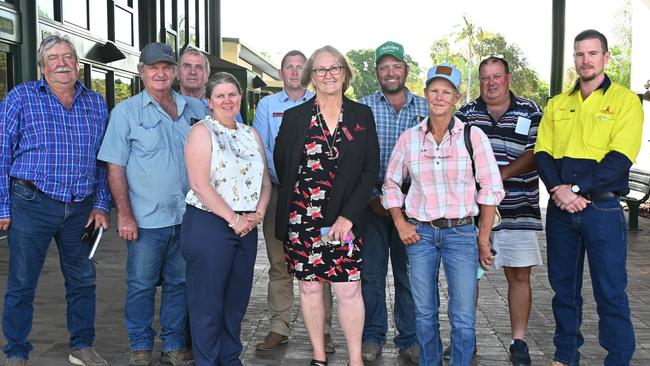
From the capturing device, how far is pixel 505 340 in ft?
17.1

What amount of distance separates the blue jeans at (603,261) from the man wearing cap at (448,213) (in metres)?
0.57

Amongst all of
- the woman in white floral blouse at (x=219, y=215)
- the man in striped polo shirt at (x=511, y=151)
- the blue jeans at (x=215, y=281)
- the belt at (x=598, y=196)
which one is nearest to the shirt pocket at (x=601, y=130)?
the belt at (x=598, y=196)

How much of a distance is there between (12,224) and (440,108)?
2.46 metres

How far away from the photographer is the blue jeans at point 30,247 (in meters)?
4.21

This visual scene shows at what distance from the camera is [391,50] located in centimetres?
467

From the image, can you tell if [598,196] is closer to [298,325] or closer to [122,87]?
[298,325]

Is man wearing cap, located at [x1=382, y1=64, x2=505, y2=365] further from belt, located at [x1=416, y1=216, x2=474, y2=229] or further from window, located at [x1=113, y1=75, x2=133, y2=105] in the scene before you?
window, located at [x1=113, y1=75, x2=133, y2=105]

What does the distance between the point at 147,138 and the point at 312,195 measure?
1010mm

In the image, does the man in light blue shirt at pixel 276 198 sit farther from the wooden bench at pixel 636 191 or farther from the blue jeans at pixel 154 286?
the wooden bench at pixel 636 191

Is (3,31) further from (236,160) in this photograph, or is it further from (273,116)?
(236,160)

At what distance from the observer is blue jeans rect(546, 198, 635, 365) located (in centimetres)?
416

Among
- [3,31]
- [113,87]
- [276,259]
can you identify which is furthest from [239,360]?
[113,87]

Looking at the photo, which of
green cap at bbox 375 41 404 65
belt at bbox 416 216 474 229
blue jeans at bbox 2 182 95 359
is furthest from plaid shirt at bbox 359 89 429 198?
blue jeans at bbox 2 182 95 359

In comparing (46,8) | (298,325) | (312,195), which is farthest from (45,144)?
(46,8)
